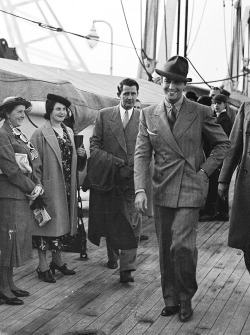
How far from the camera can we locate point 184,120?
15.9ft

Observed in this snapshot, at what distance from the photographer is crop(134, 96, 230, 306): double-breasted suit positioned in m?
4.77

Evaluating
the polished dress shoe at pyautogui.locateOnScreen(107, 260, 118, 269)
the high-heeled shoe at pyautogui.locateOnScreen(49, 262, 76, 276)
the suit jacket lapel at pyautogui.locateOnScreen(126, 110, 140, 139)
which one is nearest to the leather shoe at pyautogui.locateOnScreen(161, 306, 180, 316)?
the high-heeled shoe at pyautogui.locateOnScreen(49, 262, 76, 276)

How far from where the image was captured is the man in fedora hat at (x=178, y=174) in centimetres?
477

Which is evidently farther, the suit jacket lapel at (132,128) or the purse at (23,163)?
the suit jacket lapel at (132,128)

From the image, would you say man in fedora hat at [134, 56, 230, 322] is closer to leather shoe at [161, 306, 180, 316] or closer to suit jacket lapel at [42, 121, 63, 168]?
leather shoe at [161, 306, 180, 316]

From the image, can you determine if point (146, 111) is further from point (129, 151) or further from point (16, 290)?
point (16, 290)

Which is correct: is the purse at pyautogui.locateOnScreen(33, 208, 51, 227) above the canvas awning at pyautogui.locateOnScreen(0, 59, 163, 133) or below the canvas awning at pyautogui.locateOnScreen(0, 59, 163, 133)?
below

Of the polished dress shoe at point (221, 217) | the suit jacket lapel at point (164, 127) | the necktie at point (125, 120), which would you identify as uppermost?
the suit jacket lapel at point (164, 127)

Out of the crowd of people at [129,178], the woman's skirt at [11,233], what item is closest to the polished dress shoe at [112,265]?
the crowd of people at [129,178]

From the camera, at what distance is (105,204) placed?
6332mm

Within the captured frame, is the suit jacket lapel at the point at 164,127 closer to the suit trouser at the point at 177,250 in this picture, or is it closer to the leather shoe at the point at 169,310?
the suit trouser at the point at 177,250

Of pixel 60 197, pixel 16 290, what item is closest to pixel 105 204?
pixel 60 197

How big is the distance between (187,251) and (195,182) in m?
0.51

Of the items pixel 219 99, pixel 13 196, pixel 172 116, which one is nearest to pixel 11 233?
pixel 13 196
